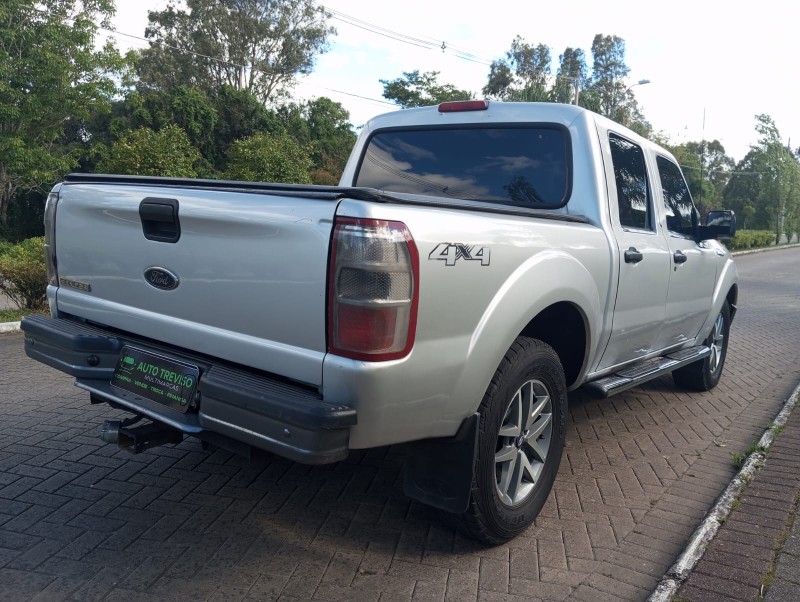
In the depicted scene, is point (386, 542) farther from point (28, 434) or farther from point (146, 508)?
point (28, 434)

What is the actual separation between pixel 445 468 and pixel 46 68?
65.9 feet

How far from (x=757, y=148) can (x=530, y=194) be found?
166 feet

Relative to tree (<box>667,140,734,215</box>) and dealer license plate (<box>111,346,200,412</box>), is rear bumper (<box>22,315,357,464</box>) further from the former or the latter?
tree (<box>667,140,734,215</box>)

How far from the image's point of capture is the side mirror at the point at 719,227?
5.49 metres

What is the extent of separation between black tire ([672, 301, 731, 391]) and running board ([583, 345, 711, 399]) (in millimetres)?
567

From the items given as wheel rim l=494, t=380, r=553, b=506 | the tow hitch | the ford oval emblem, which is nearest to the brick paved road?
wheel rim l=494, t=380, r=553, b=506

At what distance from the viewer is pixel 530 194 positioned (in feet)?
13.8

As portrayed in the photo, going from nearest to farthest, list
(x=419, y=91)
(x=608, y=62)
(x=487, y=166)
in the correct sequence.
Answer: (x=487, y=166)
(x=419, y=91)
(x=608, y=62)

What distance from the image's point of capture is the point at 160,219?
10.1ft

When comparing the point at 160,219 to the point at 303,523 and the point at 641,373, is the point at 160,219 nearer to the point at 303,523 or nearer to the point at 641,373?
the point at 303,523

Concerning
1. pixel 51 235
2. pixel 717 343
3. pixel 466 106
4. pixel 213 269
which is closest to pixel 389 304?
pixel 213 269

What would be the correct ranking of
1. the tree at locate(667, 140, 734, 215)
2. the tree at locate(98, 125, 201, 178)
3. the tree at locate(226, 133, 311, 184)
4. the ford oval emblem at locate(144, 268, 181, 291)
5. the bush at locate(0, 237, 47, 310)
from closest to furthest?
the ford oval emblem at locate(144, 268, 181, 291), the bush at locate(0, 237, 47, 310), the tree at locate(98, 125, 201, 178), the tree at locate(226, 133, 311, 184), the tree at locate(667, 140, 734, 215)

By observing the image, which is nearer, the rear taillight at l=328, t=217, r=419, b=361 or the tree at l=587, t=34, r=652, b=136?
the rear taillight at l=328, t=217, r=419, b=361

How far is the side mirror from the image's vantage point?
18.0 feet
